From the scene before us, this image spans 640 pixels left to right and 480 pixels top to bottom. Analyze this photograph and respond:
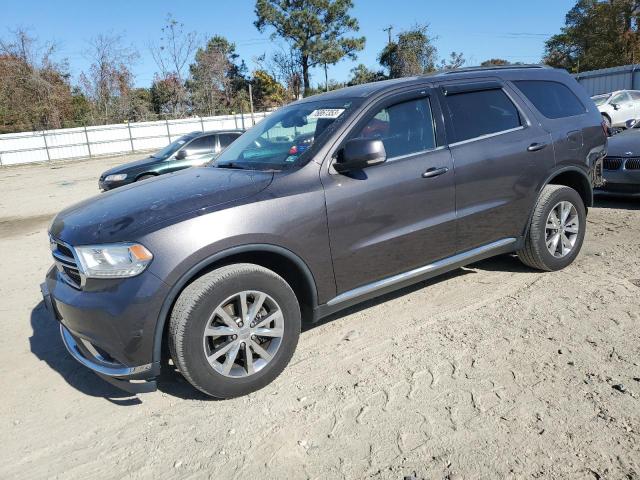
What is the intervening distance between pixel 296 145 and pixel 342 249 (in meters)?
0.88

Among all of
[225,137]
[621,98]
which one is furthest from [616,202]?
[621,98]

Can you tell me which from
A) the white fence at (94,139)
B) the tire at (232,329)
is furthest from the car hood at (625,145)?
the white fence at (94,139)

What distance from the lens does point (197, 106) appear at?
4550 cm

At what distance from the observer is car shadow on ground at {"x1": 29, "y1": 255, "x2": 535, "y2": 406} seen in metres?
3.23

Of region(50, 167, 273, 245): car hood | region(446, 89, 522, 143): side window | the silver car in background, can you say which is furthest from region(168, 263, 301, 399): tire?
the silver car in background

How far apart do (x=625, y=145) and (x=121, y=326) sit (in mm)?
7460

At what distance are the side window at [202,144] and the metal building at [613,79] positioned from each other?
2214cm

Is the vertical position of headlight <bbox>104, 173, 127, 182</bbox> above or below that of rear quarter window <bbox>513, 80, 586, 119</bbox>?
below

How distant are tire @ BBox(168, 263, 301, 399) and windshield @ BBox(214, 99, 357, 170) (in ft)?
2.96

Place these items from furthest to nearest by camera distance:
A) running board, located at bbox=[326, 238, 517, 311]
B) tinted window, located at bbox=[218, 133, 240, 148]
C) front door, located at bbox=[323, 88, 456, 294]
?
tinted window, located at bbox=[218, 133, 240, 148]
running board, located at bbox=[326, 238, 517, 311]
front door, located at bbox=[323, 88, 456, 294]

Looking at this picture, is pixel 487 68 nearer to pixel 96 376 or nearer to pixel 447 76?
pixel 447 76

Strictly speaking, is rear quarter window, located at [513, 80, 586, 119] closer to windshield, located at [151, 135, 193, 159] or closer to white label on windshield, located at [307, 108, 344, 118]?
white label on windshield, located at [307, 108, 344, 118]

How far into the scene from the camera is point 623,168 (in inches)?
276

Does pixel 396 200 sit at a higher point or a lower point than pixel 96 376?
higher
